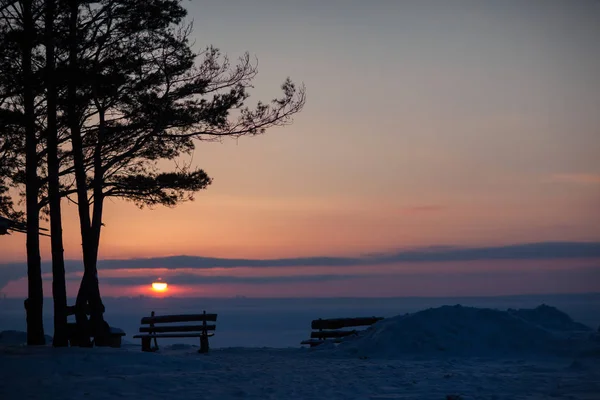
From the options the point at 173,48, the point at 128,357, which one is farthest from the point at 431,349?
the point at 173,48

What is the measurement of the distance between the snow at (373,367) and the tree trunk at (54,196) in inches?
50.2

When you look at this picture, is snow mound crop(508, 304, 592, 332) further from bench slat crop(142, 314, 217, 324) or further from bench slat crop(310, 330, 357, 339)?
bench slat crop(142, 314, 217, 324)

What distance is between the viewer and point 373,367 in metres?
15.4

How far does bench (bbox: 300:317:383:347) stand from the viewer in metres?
21.1

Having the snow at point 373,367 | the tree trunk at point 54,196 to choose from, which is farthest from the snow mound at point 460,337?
the tree trunk at point 54,196

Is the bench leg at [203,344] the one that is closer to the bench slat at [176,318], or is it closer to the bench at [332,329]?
the bench slat at [176,318]

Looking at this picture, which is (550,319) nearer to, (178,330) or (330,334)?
(330,334)

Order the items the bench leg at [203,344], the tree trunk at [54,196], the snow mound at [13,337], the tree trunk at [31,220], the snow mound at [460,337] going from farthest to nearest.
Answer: the snow mound at [13,337]
the bench leg at [203,344]
the tree trunk at [31,220]
the tree trunk at [54,196]
the snow mound at [460,337]

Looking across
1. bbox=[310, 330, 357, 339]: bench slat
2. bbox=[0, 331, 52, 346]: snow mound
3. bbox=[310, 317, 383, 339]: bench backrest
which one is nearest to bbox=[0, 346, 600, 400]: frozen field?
bbox=[310, 317, 383, 339]: bench backrest

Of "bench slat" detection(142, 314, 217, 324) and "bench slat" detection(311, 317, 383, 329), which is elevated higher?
"bench slat" detection(142, 314, 217, 324)

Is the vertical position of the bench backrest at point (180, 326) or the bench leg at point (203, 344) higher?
the bench backrest at point (180, 326)

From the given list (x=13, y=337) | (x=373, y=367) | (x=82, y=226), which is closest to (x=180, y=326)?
(x=82, y=226)

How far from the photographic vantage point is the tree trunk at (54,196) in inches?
701

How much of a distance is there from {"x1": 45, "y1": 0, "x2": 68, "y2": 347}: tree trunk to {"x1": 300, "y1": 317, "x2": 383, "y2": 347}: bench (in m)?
6.97
